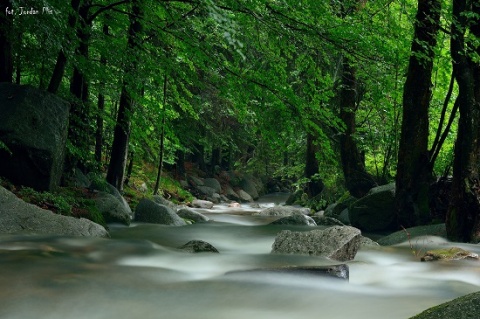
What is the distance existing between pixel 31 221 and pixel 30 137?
2282 millimetres

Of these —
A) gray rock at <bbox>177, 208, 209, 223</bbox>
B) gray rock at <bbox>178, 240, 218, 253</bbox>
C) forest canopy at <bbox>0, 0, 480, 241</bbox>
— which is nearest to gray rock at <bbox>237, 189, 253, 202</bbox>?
gray rock at <bbox>177, 208, 209, 223</bbox>

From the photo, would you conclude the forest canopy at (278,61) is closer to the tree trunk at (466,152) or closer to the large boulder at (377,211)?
the tree trunk at (466,152)

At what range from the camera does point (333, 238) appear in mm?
6293

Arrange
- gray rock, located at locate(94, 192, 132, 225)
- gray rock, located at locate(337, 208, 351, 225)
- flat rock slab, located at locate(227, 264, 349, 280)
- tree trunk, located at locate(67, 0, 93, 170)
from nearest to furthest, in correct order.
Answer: flat rock slab, located at locate(227, 264, 349, 280), gray rock, located at locate(94, 192, 132, 225), tree trunk, located at locate(67, 0, 93, 170), gray rock, located at locate(337, 208, 351, 225)

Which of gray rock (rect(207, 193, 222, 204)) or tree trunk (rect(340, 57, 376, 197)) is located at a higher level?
tree trunk (rect(340, 57, 376, 197))

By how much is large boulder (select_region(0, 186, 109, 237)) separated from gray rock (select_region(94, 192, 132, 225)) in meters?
2.84

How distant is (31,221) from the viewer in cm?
642

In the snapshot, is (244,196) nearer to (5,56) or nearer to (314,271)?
(5,56)

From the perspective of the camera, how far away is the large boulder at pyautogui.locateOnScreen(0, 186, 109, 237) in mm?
6164

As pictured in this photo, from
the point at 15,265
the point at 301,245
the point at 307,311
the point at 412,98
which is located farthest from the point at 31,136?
the point at 412,98

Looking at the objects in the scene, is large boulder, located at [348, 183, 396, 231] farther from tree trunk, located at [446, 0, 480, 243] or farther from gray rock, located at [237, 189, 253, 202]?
gray rock, located at [237, 189, 253, 202]

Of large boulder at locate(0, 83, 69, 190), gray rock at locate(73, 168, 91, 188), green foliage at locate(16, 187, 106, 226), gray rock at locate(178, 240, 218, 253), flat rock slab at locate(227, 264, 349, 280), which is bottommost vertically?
gray rock at locate(178, 240, 218, 253)

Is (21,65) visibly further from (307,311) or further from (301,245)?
(307,311)

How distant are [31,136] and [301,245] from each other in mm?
5044
